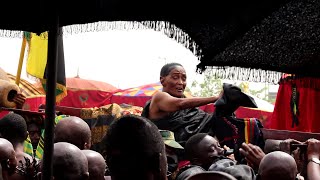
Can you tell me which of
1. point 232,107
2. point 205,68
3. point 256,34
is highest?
point 256,34

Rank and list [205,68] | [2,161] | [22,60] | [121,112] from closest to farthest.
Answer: [205,68]
[2,161]
[121,112]
[22,60]

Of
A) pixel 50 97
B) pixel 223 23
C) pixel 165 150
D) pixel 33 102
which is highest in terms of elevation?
pixel 223 23

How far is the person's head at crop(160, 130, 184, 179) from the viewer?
4.70m

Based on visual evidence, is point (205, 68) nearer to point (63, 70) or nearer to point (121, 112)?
point (121, 112)

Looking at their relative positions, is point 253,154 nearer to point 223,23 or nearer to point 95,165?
point 95,165

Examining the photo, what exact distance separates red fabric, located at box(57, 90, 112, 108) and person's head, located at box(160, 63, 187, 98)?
9498mm

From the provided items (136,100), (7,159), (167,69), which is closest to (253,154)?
(167,69)

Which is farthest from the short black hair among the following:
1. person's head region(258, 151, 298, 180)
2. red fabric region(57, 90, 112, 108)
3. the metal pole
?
red fabric region(57, 90, 112, 108)

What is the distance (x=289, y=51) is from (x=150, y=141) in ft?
4.15

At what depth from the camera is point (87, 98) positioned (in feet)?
50.9

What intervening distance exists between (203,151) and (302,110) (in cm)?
290

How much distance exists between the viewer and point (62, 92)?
7629mm

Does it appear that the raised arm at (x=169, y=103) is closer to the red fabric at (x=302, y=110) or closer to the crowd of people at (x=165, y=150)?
the crowd of people at (x=165, y=150)

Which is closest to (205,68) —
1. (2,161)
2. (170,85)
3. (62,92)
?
(2,161)
